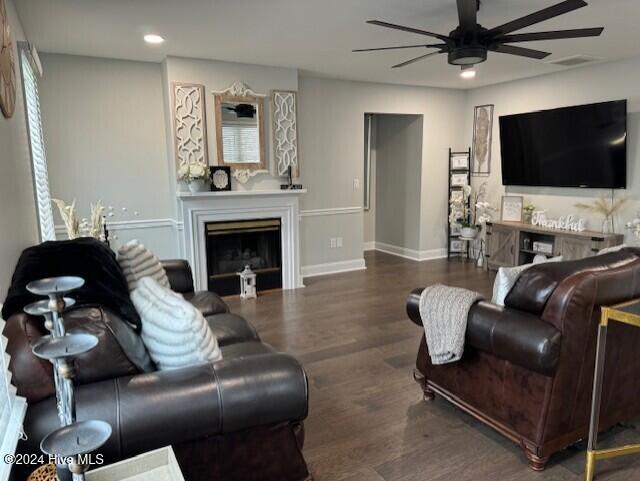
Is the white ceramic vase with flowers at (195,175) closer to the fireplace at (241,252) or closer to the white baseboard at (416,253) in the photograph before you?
the fireplace at (241,252)

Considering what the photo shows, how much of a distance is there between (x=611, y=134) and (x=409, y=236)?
296 cm

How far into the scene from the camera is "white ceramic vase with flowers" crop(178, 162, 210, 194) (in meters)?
4.66

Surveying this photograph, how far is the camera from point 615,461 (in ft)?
7.19

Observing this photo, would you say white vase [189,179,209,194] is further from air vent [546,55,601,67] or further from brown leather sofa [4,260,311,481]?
air vent [546,55,601,67]

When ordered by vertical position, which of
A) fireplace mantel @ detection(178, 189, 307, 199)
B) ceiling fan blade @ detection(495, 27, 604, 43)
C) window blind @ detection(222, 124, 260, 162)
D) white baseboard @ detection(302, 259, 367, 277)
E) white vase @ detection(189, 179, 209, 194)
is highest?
ceiling fan blade @ detection(495, 27, 604, 43)

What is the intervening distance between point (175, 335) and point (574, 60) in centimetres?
515

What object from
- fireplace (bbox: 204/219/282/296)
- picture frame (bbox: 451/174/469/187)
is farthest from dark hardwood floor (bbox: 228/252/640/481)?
picture frame (bbox: 451/174/469/187)

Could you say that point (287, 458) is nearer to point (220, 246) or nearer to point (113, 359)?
point (113, 359)

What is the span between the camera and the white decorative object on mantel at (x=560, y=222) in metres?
5.38

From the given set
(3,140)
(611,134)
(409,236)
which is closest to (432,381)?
(3,140)

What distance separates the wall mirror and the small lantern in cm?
119

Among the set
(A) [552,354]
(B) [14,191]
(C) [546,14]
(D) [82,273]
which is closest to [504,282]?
(A) [552,354]

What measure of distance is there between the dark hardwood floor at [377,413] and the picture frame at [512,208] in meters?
2.38

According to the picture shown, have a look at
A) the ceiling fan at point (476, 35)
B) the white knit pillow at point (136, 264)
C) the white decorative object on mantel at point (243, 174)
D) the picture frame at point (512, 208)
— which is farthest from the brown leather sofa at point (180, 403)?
the picture frame at point (512, 208)
